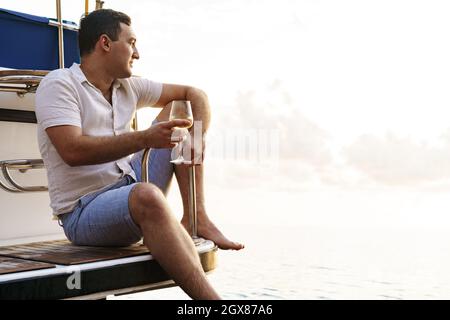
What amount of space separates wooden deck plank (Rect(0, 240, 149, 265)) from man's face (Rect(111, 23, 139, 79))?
0.71 meters

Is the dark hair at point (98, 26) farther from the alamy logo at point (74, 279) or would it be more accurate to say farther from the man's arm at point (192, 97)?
the alamy logo at point (74, 279)

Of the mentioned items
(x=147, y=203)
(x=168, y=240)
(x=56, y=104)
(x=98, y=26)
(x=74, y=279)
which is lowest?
(x=74, y=279)

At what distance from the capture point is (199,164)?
113 inches

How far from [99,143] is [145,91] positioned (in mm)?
617

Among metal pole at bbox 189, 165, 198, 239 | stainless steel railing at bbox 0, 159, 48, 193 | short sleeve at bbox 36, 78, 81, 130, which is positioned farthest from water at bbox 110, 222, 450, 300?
short sleeve at bbox 36, 78, 81, 130

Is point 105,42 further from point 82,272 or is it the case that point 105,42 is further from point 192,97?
point 82,272

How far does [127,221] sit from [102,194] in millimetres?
195

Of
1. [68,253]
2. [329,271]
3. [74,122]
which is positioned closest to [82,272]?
[68,253]

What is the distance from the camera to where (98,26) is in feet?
9.25

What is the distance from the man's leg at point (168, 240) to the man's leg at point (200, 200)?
1.85 feet

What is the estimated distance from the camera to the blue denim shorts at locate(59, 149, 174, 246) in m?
2.53

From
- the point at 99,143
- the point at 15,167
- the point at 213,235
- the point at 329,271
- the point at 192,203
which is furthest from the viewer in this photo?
the point at 329,271

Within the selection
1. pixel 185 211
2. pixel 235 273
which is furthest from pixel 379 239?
pixel 185 211

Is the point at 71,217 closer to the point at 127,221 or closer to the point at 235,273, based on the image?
the point at 127,221
